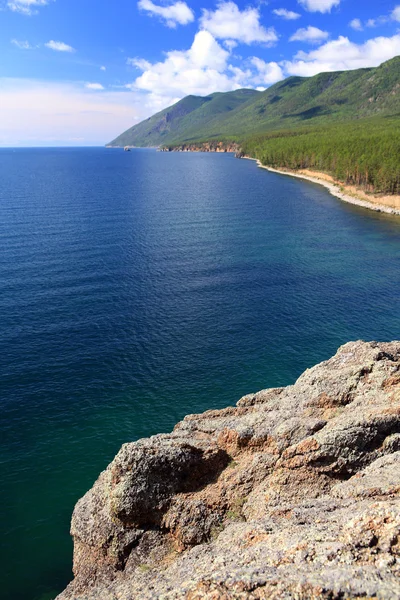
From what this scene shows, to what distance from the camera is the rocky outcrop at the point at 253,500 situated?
21.5 metres

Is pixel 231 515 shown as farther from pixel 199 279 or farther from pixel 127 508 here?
pixel 199 279

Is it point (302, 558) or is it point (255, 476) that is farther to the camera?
point (255, 476)

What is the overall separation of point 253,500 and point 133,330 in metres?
52.8

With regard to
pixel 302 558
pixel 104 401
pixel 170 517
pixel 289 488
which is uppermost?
pixel 302 558

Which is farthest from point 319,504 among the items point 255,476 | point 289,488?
point 255,476

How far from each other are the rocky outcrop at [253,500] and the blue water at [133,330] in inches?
447

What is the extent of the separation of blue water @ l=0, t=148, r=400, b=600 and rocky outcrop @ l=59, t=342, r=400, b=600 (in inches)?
447

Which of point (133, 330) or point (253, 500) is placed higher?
point (253, 500)

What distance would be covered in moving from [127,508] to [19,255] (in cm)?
9951

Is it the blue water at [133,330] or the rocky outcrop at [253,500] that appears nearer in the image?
the rocky outcrop at [253,500]

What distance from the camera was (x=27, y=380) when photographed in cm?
6556

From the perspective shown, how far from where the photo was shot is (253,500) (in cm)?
3206

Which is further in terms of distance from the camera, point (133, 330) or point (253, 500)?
point (133, 330)

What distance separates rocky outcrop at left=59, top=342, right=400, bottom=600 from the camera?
21531mm
